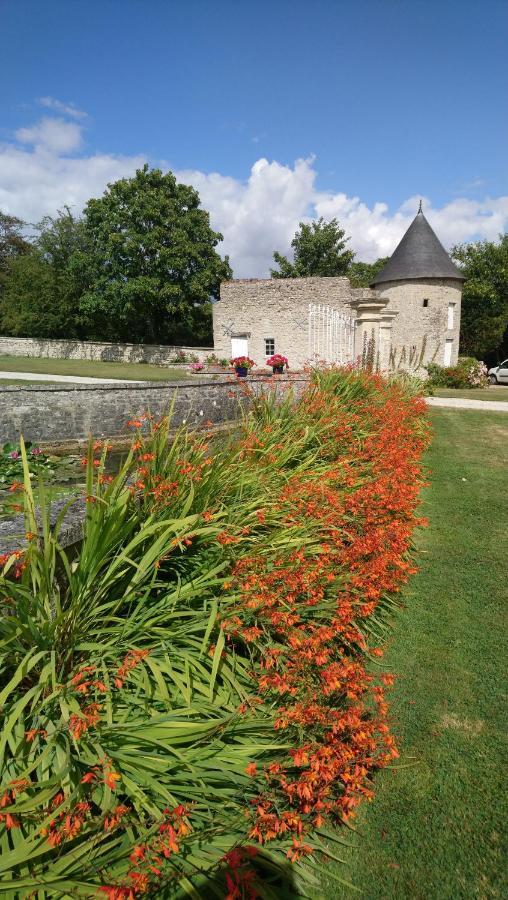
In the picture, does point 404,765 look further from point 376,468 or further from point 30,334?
point 30,334

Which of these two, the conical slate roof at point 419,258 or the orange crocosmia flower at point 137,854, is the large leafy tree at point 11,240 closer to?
the conical slate roof at point 419,258

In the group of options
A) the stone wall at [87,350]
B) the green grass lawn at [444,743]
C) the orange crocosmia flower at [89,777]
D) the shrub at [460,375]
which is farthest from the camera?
the stone wall at [87,350]

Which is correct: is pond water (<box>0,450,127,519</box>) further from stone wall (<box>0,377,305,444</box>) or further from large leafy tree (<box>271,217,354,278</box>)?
large leafy tree (<box>271,217,354,278</box>)

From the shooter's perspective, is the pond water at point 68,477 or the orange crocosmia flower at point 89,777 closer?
the orange crocosmia flower at point 89,777

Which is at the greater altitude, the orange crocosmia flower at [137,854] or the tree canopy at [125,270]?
the tree canopy at [125,270]

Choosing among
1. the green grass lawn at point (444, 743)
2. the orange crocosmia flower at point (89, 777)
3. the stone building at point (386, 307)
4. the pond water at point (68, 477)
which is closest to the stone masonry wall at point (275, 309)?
the stone building at point (386, 307)

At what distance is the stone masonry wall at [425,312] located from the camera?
Result: 22.9 meters

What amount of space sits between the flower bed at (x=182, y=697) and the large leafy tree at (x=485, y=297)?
29.2 meters

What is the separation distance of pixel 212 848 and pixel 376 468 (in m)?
3.24

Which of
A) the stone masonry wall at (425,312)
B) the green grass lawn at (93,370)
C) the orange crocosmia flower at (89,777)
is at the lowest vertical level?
the orange crocosmia flower at (89,777)

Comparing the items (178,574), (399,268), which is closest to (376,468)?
(178,574)

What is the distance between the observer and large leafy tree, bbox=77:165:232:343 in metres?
26.8

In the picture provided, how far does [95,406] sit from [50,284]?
83.4 feet

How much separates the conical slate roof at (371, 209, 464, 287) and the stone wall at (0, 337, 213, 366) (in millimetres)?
10351
